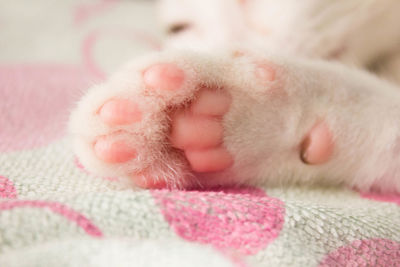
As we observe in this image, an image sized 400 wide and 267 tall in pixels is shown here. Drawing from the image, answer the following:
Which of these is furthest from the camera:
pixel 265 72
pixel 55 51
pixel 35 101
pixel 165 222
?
pixel 55 51

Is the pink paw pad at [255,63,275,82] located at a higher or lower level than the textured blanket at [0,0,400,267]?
higher

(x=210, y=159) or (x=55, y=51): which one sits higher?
(x=55, y=51)

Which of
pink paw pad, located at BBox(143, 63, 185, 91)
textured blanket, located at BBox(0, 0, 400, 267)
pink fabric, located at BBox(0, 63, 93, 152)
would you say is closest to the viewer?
textured blanket, located at BBox(0, 0, 400, 267)

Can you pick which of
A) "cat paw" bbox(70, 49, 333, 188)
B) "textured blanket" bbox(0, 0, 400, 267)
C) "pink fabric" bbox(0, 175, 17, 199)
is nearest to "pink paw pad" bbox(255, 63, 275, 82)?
"cat paw" bbox(70, 49, 333, 188)

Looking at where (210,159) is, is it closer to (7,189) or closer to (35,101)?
(7,189)

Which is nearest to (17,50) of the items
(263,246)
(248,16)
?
(248,16)

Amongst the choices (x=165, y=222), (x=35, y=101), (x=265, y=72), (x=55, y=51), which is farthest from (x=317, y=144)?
(x=55, y=51)

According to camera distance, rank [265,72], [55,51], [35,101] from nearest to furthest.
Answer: [265,72], [35,101], [55,51]

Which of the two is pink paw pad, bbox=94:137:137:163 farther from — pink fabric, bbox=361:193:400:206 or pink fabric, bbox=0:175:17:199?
pink fabric, bbox=361:193:400:206
